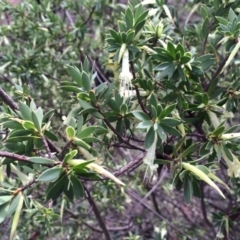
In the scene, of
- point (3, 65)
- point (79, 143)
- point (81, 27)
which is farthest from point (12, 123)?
point (81, 27)

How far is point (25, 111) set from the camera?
0.79 m

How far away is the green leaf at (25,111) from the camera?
2.57 feet

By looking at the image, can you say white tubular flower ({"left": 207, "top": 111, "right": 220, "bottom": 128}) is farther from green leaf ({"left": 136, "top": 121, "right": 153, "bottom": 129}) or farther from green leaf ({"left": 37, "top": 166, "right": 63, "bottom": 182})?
green leaf ({"left": 37, "top": 166, "right": 63, "bottom": 182})

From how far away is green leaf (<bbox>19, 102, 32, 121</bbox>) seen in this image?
0.78 meters

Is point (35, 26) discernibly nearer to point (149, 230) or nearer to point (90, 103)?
point (90, 103)

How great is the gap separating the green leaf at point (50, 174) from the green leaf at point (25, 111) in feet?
0.46

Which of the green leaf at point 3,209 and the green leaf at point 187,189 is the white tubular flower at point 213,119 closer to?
the green leaf at point 187,189

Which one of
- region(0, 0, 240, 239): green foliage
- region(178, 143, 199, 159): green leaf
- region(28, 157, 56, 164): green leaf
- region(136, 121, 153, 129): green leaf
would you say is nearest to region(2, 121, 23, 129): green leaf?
region(0, 0, 240, 239): green foliage

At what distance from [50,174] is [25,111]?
16 centimetres

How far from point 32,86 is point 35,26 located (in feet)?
0.84

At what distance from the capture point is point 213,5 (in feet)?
3.83

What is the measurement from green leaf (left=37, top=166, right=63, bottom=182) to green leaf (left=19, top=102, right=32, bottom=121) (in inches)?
5.6

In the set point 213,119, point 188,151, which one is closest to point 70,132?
point 188,151

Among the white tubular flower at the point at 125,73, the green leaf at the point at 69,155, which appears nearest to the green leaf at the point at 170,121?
the white tubular flower at the point at 125,73
